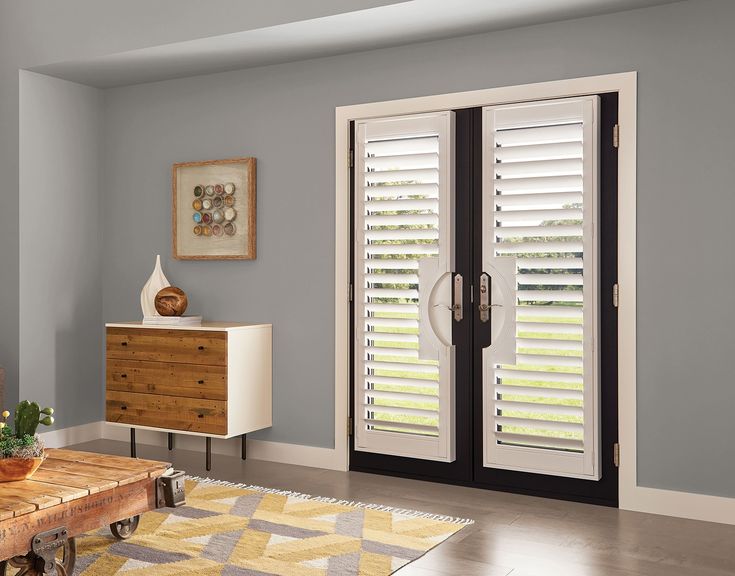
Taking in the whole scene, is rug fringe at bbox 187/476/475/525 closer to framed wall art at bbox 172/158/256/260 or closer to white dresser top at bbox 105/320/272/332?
white dresser top at bbox 105/320/272/332

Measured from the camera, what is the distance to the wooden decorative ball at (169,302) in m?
5.01

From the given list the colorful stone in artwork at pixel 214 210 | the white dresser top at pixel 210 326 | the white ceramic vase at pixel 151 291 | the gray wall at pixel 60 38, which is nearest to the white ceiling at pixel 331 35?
the gray wall at pixel 60 38

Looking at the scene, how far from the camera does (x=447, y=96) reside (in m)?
4.43

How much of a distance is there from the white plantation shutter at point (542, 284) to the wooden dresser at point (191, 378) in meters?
1.42

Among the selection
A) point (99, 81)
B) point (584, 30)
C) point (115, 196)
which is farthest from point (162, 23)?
point (584, 30)

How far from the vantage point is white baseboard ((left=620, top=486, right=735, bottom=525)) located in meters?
3.78

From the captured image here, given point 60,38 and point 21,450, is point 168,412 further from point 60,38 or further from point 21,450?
point 60,38

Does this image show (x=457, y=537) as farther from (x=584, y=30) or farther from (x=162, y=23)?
(x=162, y=23)

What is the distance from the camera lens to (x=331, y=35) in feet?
14.4

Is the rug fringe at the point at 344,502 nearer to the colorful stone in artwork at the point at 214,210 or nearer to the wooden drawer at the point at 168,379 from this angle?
the wooden drawer at the point at 168,379

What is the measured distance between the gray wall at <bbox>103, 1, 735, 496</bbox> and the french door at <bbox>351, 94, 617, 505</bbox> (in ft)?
0.64

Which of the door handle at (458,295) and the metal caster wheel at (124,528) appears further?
the door handle at (458,295)

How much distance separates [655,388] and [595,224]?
2.78ft

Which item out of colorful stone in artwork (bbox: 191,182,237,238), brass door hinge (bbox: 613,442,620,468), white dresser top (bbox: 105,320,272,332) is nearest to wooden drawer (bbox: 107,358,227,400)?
white dresser top (bbox: 105,320,272,332)
